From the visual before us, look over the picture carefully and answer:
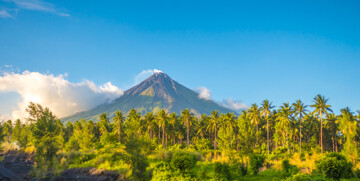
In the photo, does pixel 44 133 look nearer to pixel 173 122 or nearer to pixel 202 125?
pixel 173 122

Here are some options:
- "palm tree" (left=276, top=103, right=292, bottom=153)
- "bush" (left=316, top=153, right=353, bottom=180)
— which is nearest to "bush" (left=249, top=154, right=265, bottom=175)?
"bush" (left=316, top=153, right=353, bottom=180)

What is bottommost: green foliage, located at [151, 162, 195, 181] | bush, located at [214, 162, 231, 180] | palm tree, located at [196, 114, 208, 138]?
green foliage, located at [151, 162, 195, 181]

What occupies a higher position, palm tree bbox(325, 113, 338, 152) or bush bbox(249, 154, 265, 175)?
palm tree bbox(325, 113, 338, 152)

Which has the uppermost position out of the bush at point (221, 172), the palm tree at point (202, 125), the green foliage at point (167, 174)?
the palm tree at point (202, 125)

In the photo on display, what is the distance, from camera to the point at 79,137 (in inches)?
2360

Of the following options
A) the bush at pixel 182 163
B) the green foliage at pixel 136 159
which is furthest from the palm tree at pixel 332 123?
the green foliage at pixel 136 159

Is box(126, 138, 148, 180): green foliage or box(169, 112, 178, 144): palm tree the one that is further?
box(169, 112, 178, 144): palm tree

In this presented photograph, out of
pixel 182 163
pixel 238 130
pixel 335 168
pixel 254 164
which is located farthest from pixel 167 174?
pixel 238 130

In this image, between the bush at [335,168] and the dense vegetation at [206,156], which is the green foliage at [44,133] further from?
the bush at [335,168]

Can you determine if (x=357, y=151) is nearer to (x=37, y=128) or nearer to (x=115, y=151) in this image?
(x=115, y=151)

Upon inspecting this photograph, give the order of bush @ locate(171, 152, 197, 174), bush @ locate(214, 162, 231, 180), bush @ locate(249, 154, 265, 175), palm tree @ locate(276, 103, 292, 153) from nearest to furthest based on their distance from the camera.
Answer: bush @ locate(214, 162, 231, 180) < bush @ locate(171, 152, 197, 174) < bush @ locate(249, 154, 265, 175) < palm tree @ locate(276, 103, 292, 153)

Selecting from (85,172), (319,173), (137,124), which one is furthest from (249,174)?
(85,172)

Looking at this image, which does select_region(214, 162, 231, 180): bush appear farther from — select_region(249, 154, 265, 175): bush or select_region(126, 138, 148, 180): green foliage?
select_region(126, 138, 148, 180): green foliage

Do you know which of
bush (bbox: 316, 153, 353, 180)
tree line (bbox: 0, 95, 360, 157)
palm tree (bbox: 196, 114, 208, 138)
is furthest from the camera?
palm tree (bbox: 196, 114, 208, 138)
